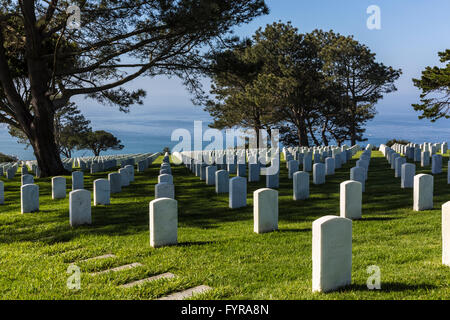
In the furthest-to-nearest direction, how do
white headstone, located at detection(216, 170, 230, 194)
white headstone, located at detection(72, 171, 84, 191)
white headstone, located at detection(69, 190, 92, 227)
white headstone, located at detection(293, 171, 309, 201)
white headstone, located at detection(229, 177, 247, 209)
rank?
white headstone, located at detection(72, 171, 84, 191)
white headstone, located at detection(216, 170, 230, 194)
white headstone, located at detection(293, 171, 309, 201)
white headstone, located at detection(229, 177, 247, 209)
white headstone, located at detection(69, 190, 92, 227)

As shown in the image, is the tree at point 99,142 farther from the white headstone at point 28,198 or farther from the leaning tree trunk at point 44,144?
the white headstone at point 28,198

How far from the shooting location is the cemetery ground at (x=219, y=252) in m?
4.19

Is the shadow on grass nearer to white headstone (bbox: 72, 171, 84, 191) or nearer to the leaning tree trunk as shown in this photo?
white headstone (bbox: 72, 171, 84, 191)

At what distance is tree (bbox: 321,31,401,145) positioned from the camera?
40.2 metres

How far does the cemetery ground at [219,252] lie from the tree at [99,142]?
154 ft

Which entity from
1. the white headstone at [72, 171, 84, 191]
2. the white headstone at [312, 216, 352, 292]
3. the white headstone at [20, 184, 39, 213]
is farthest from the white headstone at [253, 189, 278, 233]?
the white headstone at [72, 171, 84, 191]

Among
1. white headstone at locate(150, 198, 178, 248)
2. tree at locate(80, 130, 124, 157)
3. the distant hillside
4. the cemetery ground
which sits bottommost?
the cemetery ground

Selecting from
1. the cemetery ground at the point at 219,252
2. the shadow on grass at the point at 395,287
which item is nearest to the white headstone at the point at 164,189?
the cemetery ground at the point at 219,252

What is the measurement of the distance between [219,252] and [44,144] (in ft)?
47.3

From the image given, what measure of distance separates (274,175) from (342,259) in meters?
8.40

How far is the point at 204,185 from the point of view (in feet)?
44.9

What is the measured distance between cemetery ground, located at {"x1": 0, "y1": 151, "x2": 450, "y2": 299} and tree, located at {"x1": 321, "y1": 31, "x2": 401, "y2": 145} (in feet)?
107

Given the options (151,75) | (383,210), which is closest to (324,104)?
(151,75)
